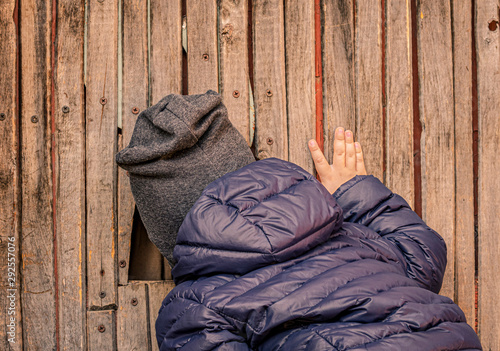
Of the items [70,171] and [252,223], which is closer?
[252,223]

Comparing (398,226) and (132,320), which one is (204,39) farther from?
(132,320)

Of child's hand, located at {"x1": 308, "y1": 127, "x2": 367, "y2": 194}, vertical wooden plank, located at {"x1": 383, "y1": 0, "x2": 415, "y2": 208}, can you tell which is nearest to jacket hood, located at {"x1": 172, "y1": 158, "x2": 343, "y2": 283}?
child's hand, located at {"x1": 308, "y1": 127, "x2": 367, "y2": 194}

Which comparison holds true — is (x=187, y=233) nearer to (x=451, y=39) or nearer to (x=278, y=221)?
(x=278, y=221)

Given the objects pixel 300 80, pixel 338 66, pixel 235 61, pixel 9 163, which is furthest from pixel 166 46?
pixel 9 163

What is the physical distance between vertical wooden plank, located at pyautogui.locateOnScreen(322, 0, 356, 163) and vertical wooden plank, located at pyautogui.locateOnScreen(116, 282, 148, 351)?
43.7 inches

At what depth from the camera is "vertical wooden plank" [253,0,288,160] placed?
5.41 feet

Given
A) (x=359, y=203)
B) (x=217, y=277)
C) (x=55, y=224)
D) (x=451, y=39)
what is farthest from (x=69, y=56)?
(x=451, y=39)

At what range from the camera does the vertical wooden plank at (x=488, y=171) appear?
1.65m

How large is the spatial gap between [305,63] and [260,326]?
1.26 metres

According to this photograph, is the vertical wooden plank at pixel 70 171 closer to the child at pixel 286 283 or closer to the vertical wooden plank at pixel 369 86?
the child at pixel 286 283

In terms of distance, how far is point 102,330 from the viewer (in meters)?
1.61

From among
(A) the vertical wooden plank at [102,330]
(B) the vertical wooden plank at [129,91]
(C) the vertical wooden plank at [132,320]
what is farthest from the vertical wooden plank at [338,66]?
(A) the vertical wooden plank at [102,330]

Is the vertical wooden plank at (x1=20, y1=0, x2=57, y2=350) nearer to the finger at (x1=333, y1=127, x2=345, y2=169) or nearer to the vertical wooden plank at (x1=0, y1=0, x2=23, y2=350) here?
the vertical wooden plank at (x1=0, y1=0, x2=23, y2=350)

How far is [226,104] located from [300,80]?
0.37 meters
